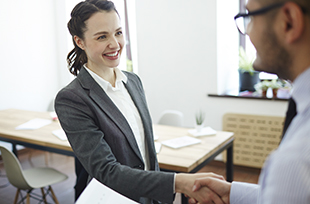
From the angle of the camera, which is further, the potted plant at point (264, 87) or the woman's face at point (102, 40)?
the potted plant at point (264, 87)

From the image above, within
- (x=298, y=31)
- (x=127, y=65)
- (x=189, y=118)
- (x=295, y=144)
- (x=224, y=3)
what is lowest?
(x=189, y=118)

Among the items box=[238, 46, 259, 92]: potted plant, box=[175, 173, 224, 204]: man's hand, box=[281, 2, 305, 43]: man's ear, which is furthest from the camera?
box=[238, 46, 259, 92]: potted plant

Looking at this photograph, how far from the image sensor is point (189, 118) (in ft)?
14.3

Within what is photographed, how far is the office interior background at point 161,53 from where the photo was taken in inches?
159

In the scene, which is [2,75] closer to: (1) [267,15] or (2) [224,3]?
(2) [224,3]

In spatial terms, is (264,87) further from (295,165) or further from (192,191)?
(295,165)

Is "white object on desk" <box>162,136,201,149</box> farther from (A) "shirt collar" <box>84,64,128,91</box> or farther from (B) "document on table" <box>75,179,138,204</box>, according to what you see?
(B) "document on table" <box>75,179,138,204</box>

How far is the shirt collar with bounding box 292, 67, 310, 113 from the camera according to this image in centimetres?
62

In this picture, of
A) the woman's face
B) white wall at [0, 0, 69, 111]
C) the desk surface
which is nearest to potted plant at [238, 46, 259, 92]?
the desk surface

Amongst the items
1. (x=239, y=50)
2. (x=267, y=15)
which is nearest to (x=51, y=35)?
(x=239, y=50)

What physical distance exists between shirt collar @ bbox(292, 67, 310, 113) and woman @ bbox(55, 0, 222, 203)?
0.72m

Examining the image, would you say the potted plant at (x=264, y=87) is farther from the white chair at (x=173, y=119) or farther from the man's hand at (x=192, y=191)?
the man's hand at (x=192, y=191)

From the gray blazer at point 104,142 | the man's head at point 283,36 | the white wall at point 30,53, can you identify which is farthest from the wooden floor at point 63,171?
the man's head at point 283,36

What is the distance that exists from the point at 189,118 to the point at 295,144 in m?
3.79
